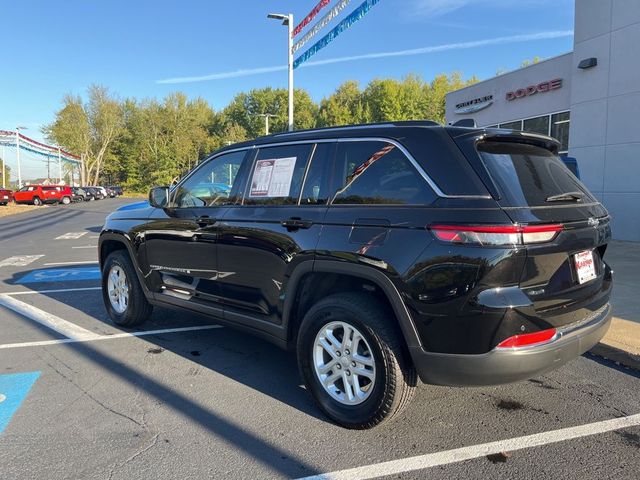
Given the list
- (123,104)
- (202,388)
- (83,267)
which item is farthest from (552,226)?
(123,104)

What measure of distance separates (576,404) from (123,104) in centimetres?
8117

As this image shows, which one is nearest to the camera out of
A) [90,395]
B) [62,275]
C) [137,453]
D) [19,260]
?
[137,453]

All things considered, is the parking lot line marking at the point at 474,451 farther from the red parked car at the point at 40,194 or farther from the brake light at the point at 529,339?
the red parked car at the point at 40,194

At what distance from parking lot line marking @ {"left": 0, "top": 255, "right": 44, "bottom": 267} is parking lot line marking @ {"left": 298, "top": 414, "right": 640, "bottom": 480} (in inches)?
390

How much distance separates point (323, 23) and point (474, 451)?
468 inches

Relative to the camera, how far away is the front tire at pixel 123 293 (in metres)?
5.25

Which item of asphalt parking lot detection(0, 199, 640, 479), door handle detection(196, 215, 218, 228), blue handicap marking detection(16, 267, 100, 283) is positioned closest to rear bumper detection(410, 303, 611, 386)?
asphalt parking lot detection(0, 199, 640, 479)

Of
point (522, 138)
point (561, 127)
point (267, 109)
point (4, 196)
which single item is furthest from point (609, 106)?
point (267, 109)

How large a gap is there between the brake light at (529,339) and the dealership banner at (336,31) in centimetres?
842

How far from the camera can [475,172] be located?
2.80m

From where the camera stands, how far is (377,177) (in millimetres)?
3191

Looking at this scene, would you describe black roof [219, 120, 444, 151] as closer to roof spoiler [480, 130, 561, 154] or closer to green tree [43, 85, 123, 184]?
roof spoiler [480, 130, 561, 154]

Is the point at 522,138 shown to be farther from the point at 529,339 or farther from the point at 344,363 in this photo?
the point at 344,363

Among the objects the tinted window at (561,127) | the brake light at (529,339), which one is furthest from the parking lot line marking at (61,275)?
the tinted window at (561,127)
